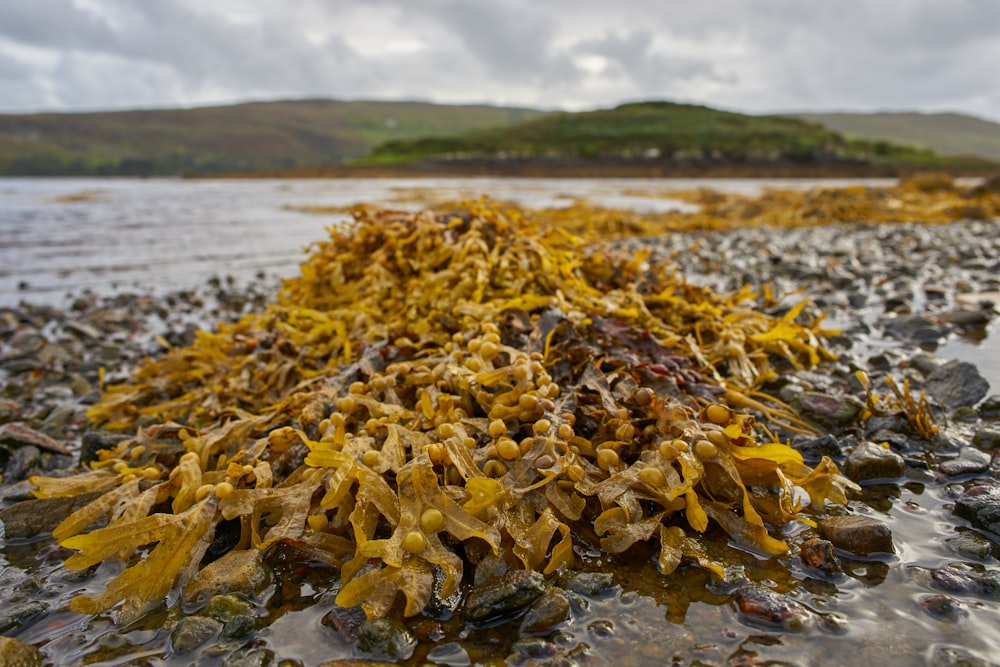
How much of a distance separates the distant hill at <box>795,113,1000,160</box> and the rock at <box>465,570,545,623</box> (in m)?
129

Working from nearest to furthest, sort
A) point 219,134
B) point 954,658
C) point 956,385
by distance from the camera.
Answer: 1. point 954,658
2. point 956,385
3. point 219,134

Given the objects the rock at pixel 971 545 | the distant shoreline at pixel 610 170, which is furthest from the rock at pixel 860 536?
the distant shoreline at pixel 610 170

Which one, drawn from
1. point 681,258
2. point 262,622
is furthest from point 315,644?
point 681,258

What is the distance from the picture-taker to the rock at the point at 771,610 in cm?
143

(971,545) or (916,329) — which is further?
(916,329)

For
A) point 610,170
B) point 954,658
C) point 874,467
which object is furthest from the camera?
point 610,170

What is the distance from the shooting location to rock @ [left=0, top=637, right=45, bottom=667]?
140 cm

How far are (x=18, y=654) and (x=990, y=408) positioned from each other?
11.4ft

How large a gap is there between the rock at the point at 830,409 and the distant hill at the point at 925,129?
12749 cm

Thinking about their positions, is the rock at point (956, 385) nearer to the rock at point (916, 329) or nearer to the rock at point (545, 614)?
the rock at point (916, 329)

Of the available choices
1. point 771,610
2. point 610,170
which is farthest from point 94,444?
point 610,170

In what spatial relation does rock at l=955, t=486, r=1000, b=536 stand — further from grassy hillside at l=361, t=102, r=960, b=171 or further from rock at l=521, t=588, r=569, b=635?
grassy hillside at l=361, t=102, r=960, b=171

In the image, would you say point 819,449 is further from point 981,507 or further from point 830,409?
point 981,507

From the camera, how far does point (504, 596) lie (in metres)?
1.50
